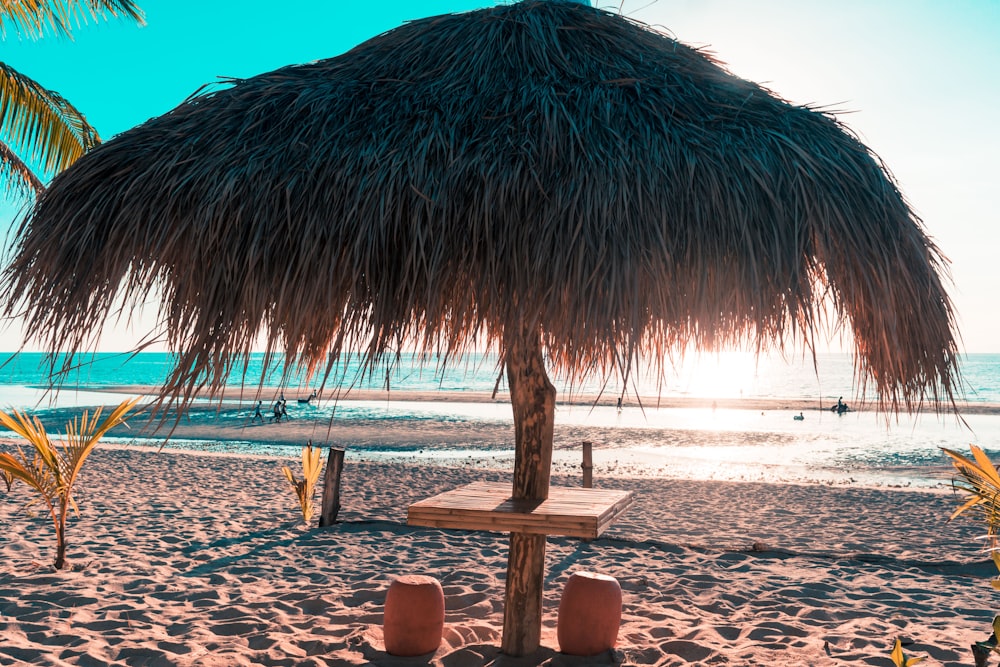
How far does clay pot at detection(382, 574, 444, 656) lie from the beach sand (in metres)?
0.08

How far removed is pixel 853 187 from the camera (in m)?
2.53

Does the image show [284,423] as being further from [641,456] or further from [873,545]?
[873,545]

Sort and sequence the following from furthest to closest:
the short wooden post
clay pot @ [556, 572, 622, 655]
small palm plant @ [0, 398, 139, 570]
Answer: the short wooden post, small palm plant @ [0, 398, 139, 570], clay pot @ [556, 572, 622, 655]

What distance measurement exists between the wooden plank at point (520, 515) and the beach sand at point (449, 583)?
35.4 inches

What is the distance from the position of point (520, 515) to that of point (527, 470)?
536mm

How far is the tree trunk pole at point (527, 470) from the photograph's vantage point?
3166 mm

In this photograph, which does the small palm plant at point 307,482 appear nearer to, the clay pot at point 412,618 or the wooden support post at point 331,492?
the wooden support post at point 331,492

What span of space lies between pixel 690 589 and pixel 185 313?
12.4 feet

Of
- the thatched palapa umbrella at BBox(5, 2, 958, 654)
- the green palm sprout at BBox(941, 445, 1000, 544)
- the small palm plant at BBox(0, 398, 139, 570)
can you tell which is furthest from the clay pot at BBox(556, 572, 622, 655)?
the small palm plant at BBox(0, 398, 139, 570)

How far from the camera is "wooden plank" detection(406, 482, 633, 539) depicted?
8.30 feet

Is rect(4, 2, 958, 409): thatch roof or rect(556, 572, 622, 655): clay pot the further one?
rect(556, 572, 622, 655): clay pot

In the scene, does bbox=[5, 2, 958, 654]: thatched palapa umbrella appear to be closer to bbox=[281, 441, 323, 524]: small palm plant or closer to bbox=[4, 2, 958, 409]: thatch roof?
bbox=[4, 2, 958, 409]: thatch roof

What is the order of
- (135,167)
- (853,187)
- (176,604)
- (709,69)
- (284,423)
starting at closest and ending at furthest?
(853,187) → (135,167) → (709,69) → (176,604) → (284,423)

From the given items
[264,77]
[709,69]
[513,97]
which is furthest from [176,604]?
[709,69]
